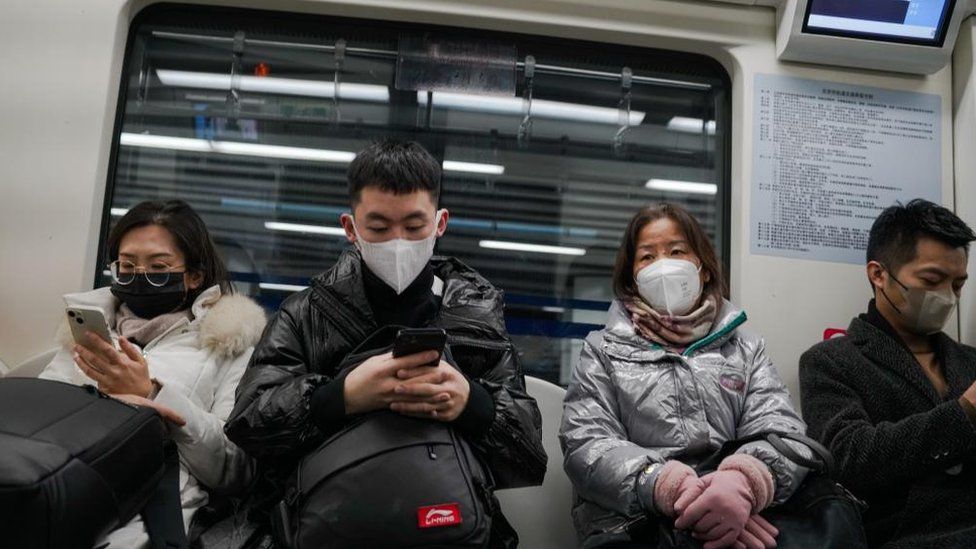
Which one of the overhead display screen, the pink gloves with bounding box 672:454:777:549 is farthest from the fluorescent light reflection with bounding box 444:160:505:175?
the pink gloves with bounding box 672:454:777:549

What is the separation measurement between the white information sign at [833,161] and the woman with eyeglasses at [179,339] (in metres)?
2.20

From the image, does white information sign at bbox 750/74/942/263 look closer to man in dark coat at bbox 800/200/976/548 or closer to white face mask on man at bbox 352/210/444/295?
man in dark coat at bbox 800/200/976/548

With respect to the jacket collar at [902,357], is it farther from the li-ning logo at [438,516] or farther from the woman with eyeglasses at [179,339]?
the woman with eyeglasses at [179,339]

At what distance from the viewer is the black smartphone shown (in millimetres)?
1674

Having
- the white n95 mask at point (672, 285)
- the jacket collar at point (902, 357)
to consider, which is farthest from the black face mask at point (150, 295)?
the jacket collar at point (902, 357)

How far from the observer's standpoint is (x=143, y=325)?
2.38 metres

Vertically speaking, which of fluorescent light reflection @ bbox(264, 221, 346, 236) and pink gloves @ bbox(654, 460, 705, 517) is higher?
fluorescent light reflection @ bbox(264, 221, 346, 236)

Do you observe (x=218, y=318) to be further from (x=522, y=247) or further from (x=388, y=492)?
(x=522, y=247)

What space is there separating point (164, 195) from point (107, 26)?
29.3 inches

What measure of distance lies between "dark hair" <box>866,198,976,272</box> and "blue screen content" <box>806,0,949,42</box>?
879 mm

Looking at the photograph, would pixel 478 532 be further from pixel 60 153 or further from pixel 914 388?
pixel 60 153

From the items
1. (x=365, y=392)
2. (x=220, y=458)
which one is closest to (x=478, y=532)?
(x=365, y=392)

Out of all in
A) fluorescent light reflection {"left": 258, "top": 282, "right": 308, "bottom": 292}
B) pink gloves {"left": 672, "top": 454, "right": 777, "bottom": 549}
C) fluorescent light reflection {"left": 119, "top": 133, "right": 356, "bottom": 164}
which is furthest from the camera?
fluorescent light reflection {"left": 119, "top": 133, "right": 356, "bottom": 164}

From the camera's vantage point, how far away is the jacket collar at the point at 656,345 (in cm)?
235
